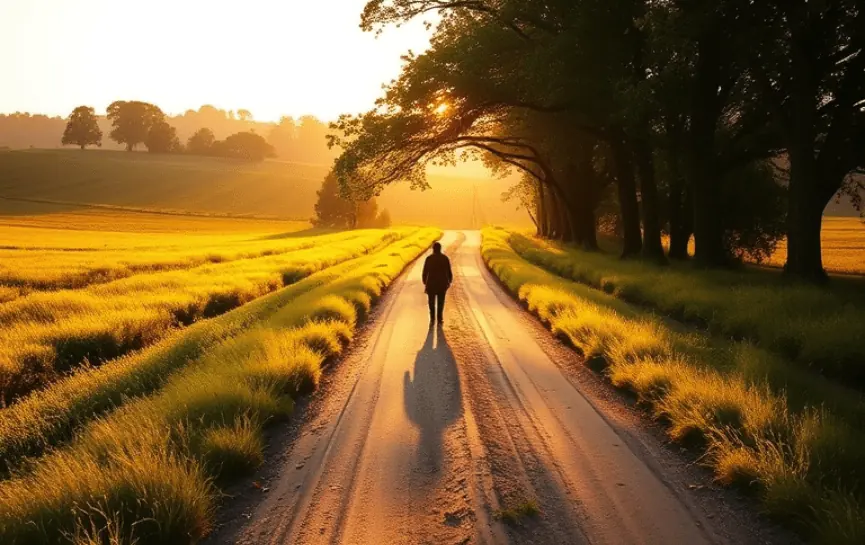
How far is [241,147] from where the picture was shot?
496ft

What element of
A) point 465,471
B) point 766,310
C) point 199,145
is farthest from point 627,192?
point 199,145

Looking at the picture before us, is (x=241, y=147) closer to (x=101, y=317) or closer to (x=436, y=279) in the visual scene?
(x=101, y=317)

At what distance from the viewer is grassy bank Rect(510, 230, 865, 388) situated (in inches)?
346

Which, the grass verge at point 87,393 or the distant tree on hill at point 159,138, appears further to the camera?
the distant tree on hill at point 159,138

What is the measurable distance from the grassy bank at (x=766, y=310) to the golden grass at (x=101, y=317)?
42.9 ft

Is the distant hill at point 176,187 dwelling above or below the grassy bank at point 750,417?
above

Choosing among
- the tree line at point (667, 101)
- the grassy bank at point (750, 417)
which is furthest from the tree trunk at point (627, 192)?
the grassy bank at point (750, 417)

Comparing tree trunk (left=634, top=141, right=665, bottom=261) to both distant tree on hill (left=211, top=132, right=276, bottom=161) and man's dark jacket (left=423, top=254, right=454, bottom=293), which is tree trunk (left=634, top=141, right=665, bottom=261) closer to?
man's dark jacket (left=423, top=254, right=454, bottom=293)

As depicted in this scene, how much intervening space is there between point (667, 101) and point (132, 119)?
6018 inches

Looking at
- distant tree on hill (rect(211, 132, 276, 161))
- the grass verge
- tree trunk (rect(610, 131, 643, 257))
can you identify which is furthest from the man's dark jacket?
distant tree on hill (rect(211, 132, 276, 161))

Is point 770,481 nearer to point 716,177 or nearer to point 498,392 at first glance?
point 498,392

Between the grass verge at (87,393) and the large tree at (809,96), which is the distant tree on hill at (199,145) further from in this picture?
the large tree at (809,96)

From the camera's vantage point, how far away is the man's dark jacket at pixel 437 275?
1306 centimetres

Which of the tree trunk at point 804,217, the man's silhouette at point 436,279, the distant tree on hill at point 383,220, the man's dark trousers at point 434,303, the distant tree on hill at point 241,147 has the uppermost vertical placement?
the distant tree on hill at point 241,147
